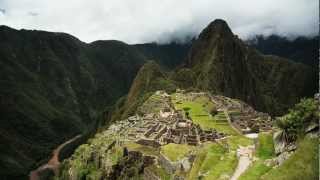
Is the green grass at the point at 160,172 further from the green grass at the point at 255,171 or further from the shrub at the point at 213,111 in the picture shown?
the shrub at the point at 213,111

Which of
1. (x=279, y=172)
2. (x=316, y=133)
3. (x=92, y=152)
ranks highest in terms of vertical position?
(x=316, y=133)

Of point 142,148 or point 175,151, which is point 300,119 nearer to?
point 175,151

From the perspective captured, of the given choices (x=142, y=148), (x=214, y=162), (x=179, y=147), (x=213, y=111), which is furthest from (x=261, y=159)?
(x=213, y=111)

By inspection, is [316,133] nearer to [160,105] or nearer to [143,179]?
[143,179]

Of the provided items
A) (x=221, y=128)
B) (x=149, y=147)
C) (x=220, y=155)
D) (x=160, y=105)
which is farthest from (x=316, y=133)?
(x=160, y=105)

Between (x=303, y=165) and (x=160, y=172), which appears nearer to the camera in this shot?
(x=303, y=165)

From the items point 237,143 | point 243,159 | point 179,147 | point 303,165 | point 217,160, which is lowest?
point 179,147

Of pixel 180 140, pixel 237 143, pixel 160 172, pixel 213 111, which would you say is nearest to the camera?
pixel 237 143
